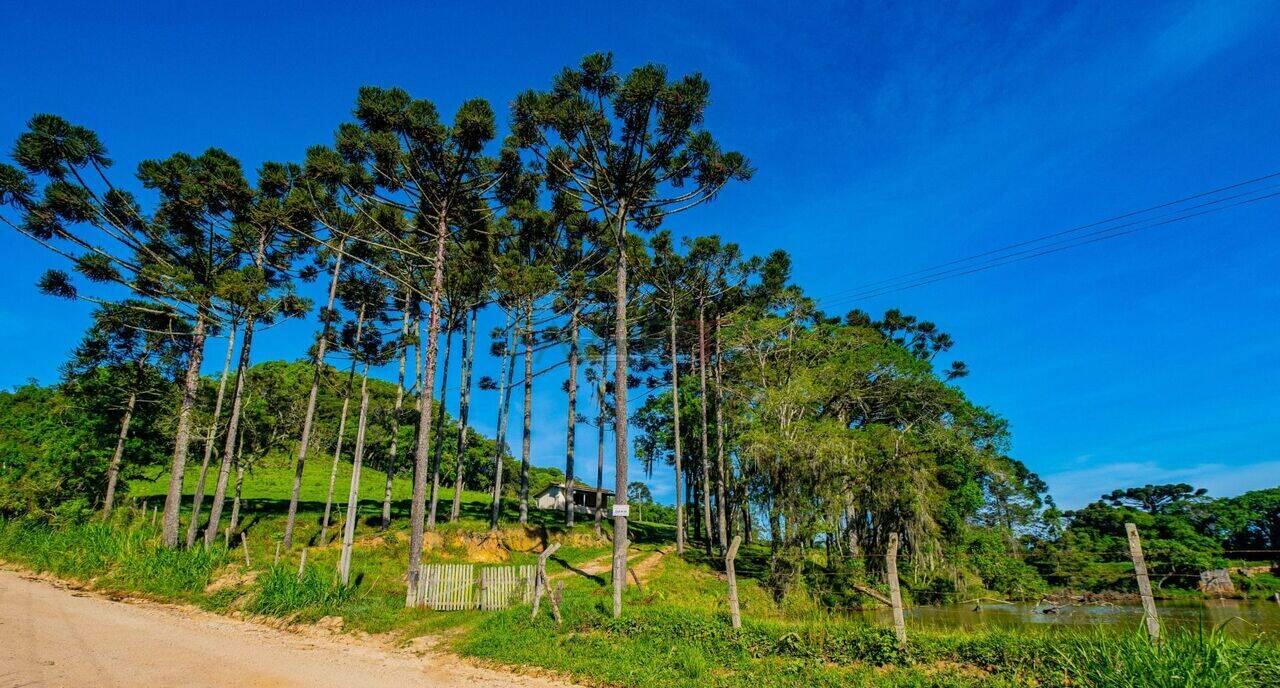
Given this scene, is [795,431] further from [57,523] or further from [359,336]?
[57,523]

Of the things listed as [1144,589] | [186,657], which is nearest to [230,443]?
[186,657]

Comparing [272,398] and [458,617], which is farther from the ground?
[272,398]

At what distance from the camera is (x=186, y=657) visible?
9.22 m

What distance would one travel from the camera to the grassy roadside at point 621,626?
6.42 m

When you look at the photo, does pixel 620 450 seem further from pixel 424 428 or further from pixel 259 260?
pixel 259 260

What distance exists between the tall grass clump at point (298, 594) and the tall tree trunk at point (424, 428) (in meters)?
1.67

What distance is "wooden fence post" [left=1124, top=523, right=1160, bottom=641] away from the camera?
6.36 m

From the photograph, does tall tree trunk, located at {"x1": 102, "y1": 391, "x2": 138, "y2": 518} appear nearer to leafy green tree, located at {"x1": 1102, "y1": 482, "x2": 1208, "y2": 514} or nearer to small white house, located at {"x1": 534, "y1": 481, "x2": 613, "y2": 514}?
small white house, located at {"x1": 534, "y1": 481, "x2": 613, "y2": 514}

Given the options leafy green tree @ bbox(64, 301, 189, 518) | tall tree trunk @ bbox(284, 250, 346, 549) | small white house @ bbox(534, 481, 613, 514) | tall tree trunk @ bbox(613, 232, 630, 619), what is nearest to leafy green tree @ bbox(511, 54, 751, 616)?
tall tree trunk @ bbox(613, 232, 630, 619)

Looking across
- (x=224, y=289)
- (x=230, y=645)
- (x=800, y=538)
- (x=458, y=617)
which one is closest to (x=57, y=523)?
(x=224, y=289)

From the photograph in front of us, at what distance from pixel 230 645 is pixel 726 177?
1728 cm

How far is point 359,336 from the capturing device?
24609 millimetres

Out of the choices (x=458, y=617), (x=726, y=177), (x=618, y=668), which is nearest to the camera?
(x=618, y=668)

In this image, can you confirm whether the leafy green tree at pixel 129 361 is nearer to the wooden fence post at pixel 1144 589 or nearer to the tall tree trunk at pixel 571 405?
the tall tree trunk at pixel 571 405
